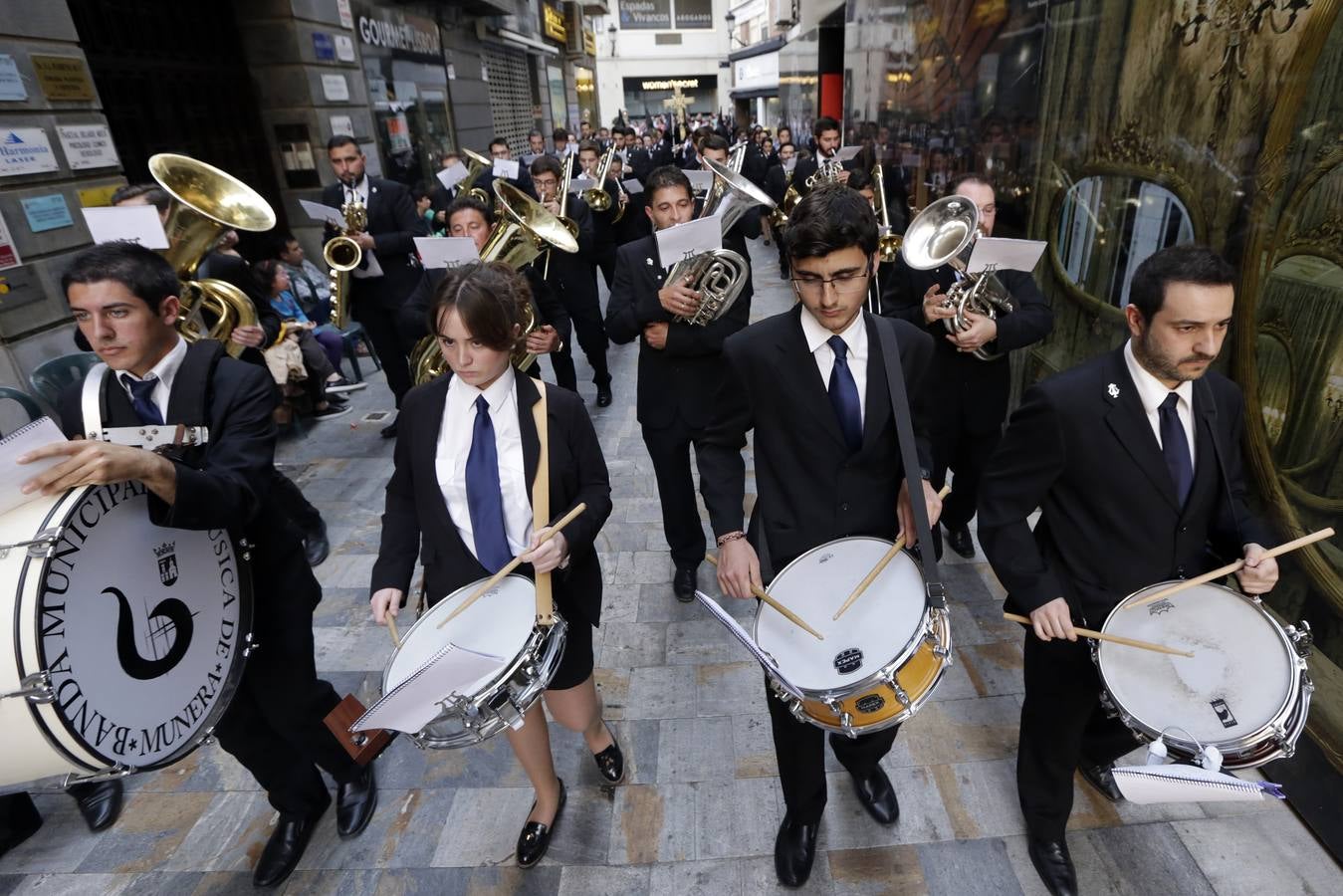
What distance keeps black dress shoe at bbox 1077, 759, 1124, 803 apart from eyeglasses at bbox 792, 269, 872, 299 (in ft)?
7.10

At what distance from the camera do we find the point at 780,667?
1969 mm

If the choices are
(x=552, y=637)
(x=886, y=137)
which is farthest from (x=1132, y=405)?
(x=886, y=137)

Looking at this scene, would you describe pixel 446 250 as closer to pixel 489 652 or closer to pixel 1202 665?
pixel 489 652

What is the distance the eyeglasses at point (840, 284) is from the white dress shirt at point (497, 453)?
1.00m

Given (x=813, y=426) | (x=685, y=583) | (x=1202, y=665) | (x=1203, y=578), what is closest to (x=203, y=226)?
(x=685, y=583)

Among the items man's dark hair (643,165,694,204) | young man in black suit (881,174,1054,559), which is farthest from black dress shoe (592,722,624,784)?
man's dark hair (643,165,694,204)

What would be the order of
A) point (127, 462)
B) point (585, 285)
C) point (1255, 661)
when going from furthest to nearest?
point (585, 285) → point (1255, 661) → point (127, 462)

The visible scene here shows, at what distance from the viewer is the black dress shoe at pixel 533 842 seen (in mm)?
2613

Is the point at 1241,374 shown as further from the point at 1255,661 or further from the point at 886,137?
the point at 886,137

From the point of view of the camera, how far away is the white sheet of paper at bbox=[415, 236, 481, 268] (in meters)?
4.02

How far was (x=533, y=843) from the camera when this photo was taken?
2.63 meters

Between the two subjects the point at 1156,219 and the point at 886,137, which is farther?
the point at 886,137

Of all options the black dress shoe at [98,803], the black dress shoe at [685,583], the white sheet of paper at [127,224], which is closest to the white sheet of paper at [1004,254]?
the black dress shoe at [685,583]

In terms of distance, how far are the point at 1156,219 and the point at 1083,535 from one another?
2593 mm
